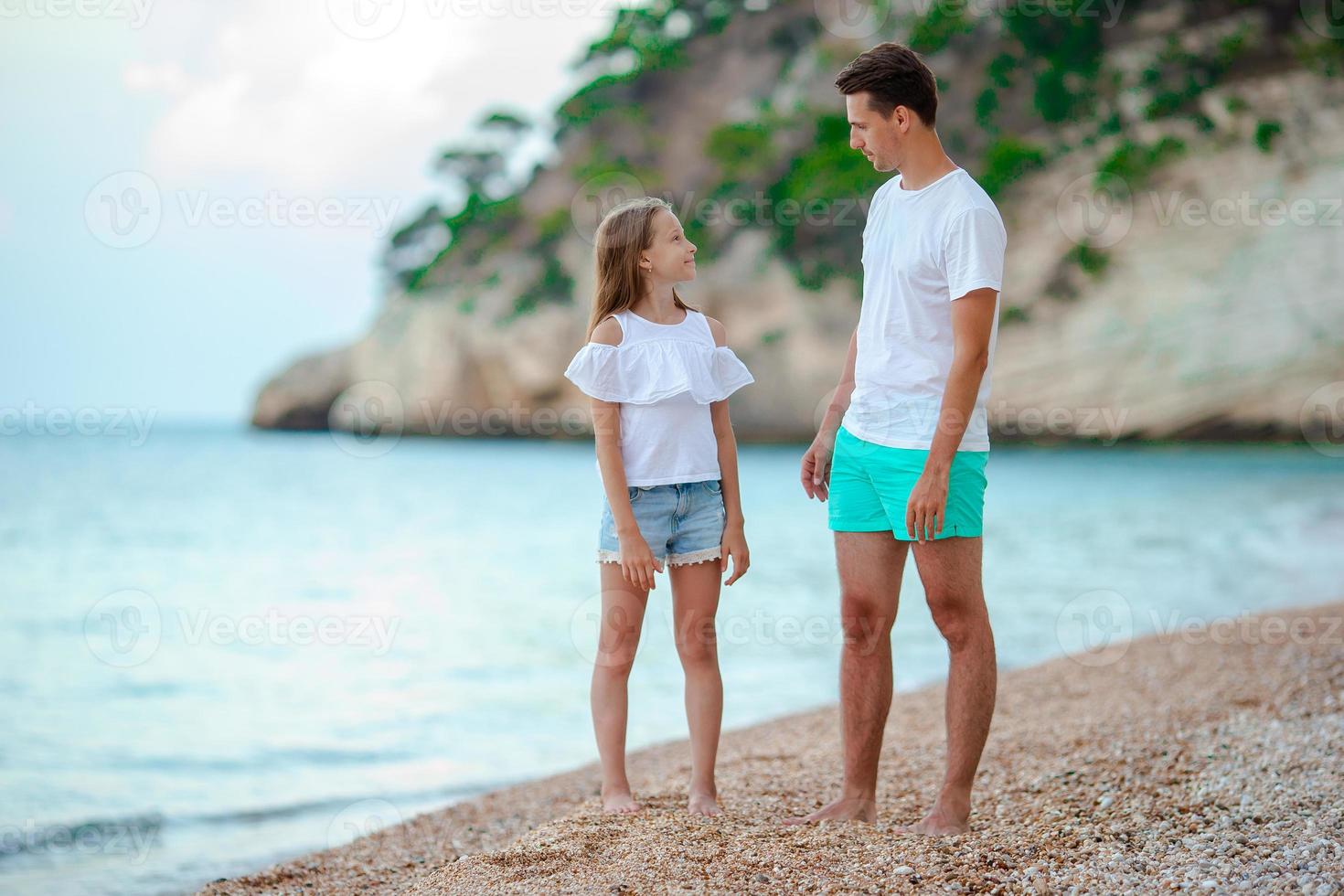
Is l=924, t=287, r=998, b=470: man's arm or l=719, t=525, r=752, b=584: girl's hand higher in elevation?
l=924, t=287, r=998, b=470: man's arm

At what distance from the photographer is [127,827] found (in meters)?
4.15

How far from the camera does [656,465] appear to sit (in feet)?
9.46

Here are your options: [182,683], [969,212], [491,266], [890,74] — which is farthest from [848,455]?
[491,266]

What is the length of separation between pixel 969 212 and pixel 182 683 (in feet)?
18.5

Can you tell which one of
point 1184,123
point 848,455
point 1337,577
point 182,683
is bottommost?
point 1337,577

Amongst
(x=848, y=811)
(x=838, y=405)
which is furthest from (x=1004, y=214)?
(x=848, y=811)

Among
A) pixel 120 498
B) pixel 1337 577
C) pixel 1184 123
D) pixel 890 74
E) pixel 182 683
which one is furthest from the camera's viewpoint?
pixel 1184 123

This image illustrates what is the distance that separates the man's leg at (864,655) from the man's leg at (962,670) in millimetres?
107

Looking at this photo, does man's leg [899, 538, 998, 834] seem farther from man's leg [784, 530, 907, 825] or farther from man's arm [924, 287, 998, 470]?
man's arm [924, 287, 998, 470]

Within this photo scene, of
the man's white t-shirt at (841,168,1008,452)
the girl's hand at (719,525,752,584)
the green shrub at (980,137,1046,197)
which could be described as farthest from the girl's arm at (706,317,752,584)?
the green shrub at (980,137,1046,197)

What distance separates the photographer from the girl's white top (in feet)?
9.40

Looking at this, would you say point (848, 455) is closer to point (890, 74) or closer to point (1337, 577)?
point (890, 74)

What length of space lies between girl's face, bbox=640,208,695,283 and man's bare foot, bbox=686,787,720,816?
1352 millimetres

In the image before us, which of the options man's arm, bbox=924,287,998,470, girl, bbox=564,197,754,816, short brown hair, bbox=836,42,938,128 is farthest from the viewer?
girl, bbox=564,197,754,816
